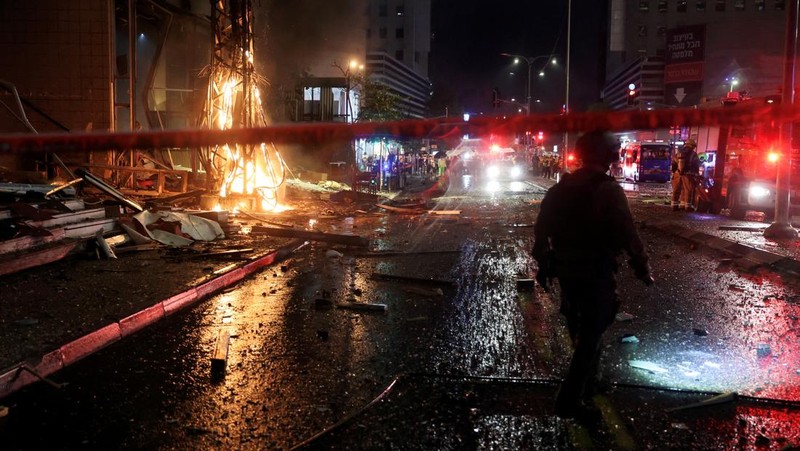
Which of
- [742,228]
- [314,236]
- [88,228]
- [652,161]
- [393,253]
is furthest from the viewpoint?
[652,161]

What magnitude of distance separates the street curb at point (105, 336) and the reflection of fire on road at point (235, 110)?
23.6 feet

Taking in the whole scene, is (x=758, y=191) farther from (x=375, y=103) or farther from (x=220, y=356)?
(x=375, y=103)

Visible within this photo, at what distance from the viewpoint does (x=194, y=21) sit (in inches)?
835

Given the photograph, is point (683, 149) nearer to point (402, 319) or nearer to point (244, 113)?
point (244, 113)

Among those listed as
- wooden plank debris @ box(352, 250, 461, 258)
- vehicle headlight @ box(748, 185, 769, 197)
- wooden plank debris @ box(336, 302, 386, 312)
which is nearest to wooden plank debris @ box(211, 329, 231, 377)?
wooden plank debris @ box(336, 302, 386, 312)

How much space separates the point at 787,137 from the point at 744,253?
2.83 meters

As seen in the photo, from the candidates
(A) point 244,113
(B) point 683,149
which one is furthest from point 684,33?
(A) point 244,113

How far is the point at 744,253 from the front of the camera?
1002 cm

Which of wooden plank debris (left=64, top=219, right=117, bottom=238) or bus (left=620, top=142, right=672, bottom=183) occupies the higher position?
bus (left=620, top=142, right=672, bottom=183)

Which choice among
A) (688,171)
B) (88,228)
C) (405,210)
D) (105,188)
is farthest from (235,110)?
(688,171)

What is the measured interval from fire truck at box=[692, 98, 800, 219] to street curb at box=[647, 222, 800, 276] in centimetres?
336

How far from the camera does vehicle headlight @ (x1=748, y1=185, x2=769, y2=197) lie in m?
15.0

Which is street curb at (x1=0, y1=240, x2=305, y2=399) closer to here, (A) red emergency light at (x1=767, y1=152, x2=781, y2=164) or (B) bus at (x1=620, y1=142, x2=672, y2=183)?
(A) red emergency light at (x1=767, y1=152, x2=781, y2=164)

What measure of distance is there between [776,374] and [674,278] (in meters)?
3.99
